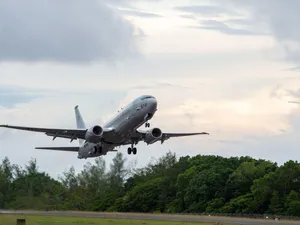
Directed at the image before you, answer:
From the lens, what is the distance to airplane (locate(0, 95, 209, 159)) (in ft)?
253

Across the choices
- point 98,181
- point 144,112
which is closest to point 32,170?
point 98,181

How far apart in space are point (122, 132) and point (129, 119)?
2.33 metres

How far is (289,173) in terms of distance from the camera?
128000 millimetres

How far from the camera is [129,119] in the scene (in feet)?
255

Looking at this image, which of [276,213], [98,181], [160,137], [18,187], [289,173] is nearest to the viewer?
[160,137]

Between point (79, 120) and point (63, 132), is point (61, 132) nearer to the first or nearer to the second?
point (63, 132)

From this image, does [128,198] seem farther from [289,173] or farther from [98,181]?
[289,173]

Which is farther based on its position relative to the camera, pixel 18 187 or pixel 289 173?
pixel 289 173

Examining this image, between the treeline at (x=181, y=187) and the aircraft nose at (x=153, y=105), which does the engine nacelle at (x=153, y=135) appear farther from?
the treeline at (x=181, y=187)

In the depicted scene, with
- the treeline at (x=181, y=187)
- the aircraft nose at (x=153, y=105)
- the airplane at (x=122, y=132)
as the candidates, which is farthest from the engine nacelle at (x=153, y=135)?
the treeline at (x=181, y=187)

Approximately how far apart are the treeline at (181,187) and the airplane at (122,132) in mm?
22056

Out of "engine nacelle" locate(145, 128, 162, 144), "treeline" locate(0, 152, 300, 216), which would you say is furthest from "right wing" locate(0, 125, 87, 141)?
"treeline" locate(0, 152, 300, 216)

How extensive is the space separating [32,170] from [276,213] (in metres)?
43.6

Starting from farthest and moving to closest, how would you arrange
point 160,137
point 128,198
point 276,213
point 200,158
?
point 200,158 < point 128,198 < point 276,213 < point 160,137
